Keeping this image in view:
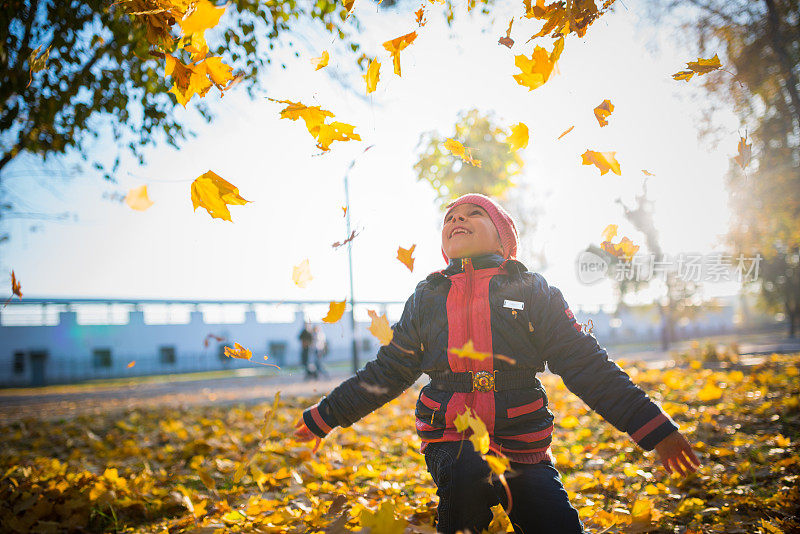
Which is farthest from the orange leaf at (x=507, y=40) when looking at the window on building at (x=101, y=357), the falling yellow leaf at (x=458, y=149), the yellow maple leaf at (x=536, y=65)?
the window on building at (x=101, y=357)

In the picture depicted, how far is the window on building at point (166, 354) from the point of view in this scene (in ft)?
101

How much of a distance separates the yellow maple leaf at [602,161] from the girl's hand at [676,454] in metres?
0.99

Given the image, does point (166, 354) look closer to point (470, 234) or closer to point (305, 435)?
point (305, 435)

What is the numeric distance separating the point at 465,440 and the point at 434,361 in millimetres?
308

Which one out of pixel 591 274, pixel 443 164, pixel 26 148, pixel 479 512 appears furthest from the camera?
pixel 591 274

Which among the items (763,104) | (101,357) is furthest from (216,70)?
(101,357)

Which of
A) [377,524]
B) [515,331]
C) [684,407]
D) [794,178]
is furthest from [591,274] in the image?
Answer: [377,524]

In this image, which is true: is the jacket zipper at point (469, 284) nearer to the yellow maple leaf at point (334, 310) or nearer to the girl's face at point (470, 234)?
the girl's face at point (470, 234)

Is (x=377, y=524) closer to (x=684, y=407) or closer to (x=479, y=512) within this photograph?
(x=479, y=512)

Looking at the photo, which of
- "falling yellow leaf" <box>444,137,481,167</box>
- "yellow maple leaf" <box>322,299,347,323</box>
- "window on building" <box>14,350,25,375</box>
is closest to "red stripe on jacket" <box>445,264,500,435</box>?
"yellow maple leaf" <box>322,299,347,323</box>

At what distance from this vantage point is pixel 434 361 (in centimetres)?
167

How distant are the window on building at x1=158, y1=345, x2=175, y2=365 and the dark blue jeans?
3390 cm

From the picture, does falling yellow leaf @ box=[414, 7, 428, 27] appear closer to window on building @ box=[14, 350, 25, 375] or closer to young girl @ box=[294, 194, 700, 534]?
young girl @ box=[294, 194, 700, 534]

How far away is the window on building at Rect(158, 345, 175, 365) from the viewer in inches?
1216
